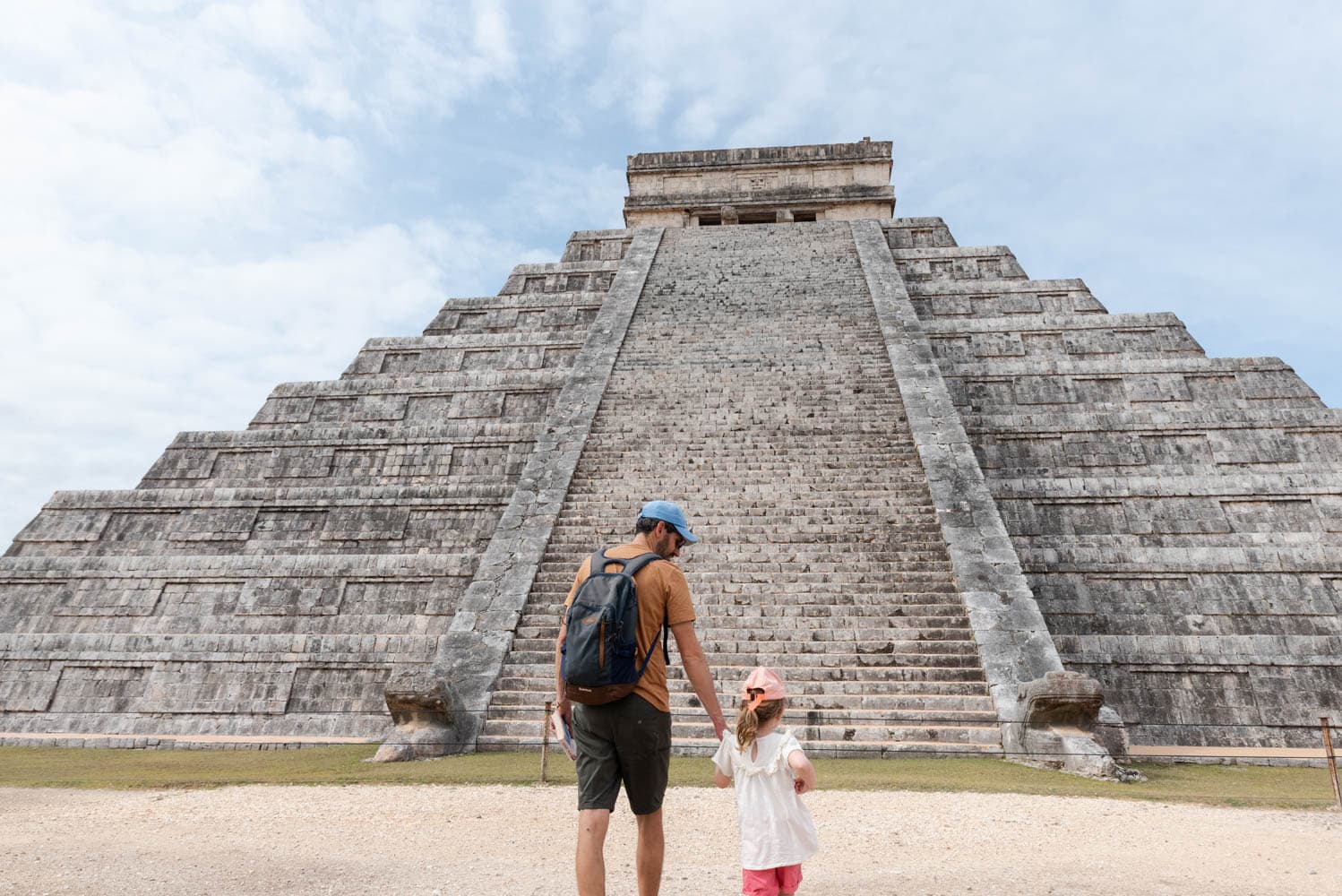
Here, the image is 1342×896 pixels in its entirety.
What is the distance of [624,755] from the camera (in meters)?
3.20

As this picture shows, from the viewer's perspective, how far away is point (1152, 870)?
4.23 metres

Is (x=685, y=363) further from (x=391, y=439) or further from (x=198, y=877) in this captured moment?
(x=198, y=877)

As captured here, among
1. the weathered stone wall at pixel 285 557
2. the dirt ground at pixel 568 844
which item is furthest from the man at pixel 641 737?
the weathered stone wall at pixel 285 557

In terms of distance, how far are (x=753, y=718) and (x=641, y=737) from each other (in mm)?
439

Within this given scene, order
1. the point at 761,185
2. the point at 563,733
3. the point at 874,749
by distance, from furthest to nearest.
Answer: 1. the point at 761,185
2. the point at 874,749
3. the point at 563,733

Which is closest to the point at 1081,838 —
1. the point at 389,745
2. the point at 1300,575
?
the point at 389,745

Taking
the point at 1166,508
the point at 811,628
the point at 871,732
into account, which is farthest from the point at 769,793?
the point at 1166,508

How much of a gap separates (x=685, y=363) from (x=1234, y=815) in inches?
419

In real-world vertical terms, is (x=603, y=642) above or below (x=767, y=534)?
below

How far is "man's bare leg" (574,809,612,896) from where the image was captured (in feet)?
9.89

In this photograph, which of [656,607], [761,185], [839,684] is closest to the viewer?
[656,607]

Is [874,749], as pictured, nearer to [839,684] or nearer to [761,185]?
[839,684]

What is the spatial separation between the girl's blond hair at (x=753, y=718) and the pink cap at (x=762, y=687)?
2 cm

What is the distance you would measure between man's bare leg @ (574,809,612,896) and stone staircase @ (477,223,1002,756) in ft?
14.9
